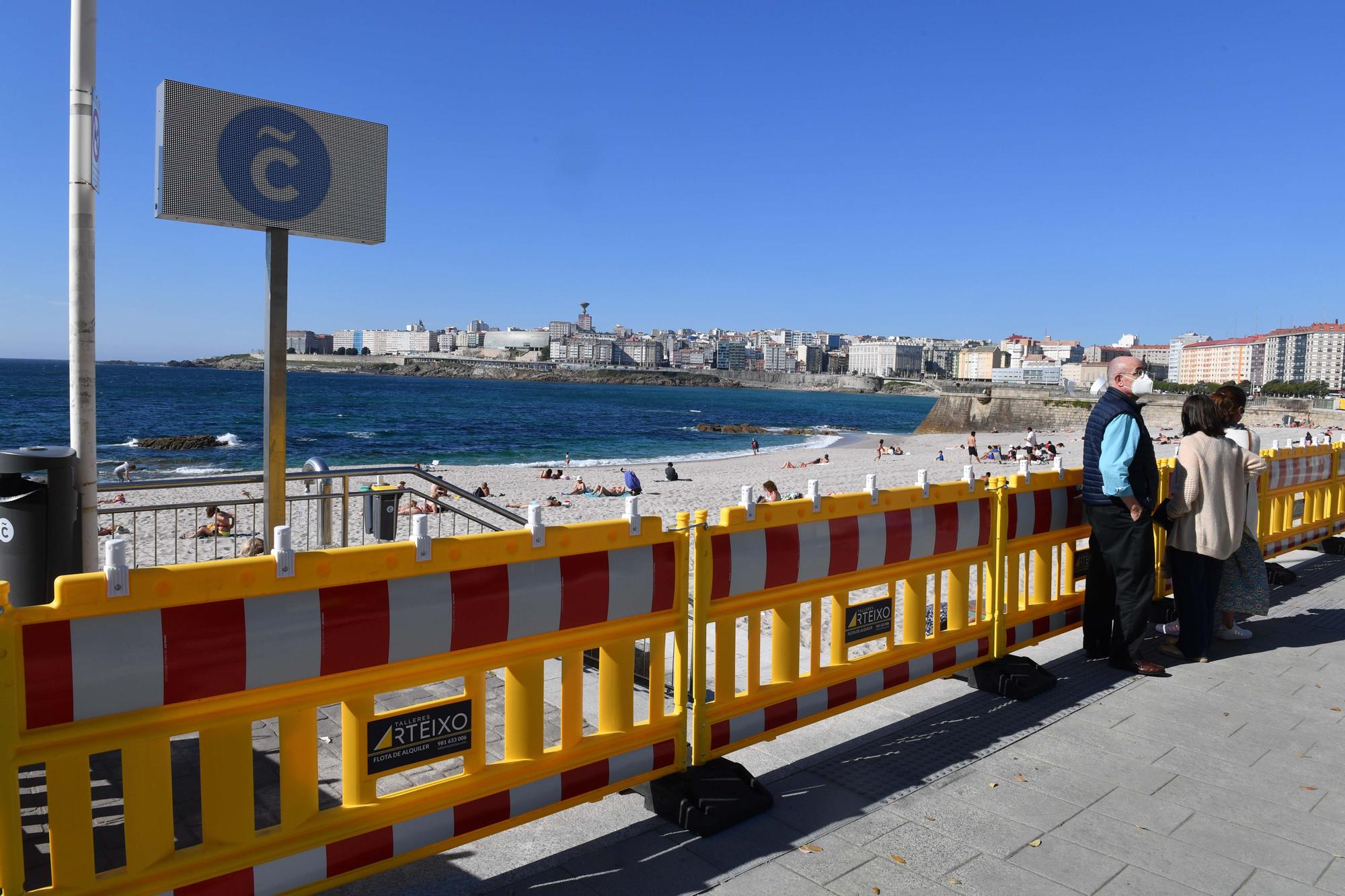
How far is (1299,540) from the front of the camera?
29.2 ft

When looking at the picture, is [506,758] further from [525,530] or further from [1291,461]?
[1291,461]

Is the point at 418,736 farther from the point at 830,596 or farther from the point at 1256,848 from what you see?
the point at 1256,848

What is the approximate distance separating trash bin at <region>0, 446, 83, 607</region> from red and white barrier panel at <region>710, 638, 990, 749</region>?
3075 millimetres

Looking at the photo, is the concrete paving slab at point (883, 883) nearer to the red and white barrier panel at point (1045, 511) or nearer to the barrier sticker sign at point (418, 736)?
the barrier sticker sign at point (418, 736)

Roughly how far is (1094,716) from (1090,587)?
118 cm

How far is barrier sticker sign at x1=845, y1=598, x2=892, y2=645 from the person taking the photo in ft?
14.6

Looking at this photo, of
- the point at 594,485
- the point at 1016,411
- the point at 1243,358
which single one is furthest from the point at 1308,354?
the point at 594,485

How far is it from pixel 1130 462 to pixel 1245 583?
183 centimetres

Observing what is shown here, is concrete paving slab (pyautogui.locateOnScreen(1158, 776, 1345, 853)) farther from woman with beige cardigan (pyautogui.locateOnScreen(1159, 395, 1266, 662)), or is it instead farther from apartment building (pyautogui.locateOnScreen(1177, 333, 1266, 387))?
apartment building (pyautogui.locateOnScreen(1177, 333, 1266, 387))

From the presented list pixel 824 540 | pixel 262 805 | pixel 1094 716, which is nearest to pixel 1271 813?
pixel 1094 716

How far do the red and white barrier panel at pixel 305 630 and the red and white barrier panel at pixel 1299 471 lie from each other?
739 centimetres

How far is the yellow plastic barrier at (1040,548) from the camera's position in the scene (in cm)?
539

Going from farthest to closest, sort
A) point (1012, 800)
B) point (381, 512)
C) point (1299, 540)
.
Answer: point (1299, 540), point (381, 512), point (1012, 800)

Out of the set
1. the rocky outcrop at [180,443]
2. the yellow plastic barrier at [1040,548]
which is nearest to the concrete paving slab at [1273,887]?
the yellow plastic barrier at [1040,548]
